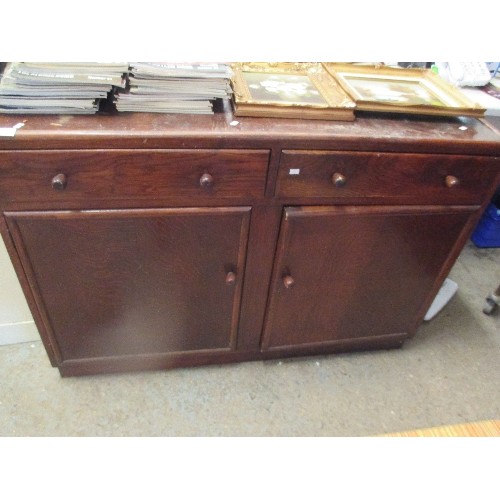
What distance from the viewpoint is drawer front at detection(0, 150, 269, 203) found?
0.70 metres

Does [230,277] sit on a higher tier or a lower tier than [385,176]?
lower

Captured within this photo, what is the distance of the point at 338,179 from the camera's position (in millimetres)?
799

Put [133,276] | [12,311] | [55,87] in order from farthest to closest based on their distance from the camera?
[12,311], [133,276], [55,87]

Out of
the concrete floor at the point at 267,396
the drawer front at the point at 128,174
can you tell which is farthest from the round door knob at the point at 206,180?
the concrete floor at the point at 267,396

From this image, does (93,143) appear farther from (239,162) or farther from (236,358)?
(236,358)

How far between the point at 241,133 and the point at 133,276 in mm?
421

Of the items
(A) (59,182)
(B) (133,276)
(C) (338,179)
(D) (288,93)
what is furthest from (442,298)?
(A) (59,182)

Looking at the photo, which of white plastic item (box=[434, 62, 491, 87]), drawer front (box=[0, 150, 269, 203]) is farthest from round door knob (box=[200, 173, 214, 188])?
white plastic item (box=[434, 62, 491, 87])

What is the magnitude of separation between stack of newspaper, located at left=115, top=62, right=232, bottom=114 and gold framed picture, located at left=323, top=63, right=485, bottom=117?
0.94ft

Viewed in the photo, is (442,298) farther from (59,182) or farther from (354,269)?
(59,182)

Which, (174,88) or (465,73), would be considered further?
(465,73)

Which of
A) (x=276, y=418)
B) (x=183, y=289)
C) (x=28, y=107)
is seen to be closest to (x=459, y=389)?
(x=276, y=418)

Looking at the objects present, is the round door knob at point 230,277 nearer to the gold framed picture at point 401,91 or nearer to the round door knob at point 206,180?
the round door knob at point 206,180

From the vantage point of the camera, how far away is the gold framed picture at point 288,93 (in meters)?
0.77
